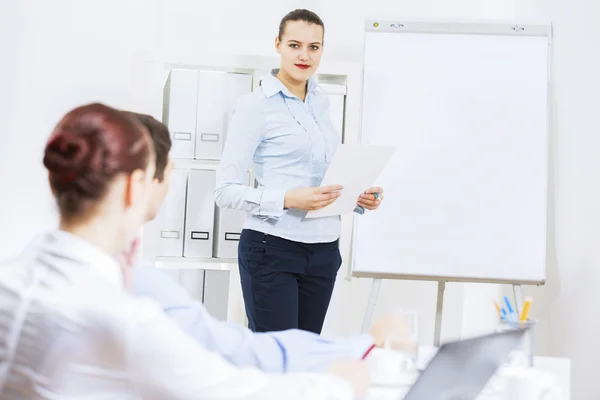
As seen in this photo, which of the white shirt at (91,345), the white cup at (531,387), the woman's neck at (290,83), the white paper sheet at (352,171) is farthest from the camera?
the woman's neck at (290,83)

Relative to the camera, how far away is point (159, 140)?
118 cm

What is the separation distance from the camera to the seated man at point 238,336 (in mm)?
1112

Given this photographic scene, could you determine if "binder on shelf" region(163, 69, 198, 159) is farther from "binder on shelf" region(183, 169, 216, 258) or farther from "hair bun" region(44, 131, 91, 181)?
"hair bun" region(44, 131, 91, 181)

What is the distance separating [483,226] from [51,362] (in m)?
1.92

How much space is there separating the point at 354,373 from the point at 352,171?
39.4 inches

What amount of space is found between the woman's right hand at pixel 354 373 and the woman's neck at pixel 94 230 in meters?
0.33

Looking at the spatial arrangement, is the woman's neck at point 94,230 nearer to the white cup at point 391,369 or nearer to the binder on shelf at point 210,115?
the white cup at point 391,369

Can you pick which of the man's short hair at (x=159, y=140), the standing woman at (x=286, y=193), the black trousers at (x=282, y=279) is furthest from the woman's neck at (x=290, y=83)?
the man's short hair at (x=159, y=140)

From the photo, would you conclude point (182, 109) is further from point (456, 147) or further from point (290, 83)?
point (456, 147)

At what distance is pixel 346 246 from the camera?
9.04ft

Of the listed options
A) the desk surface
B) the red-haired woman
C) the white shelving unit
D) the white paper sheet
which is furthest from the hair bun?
the white shelving unit

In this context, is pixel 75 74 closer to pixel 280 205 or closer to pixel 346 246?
pixel 346 246

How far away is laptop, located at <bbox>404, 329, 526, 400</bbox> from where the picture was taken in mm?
Result: 860

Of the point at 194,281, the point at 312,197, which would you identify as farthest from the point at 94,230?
the point at 194,281
